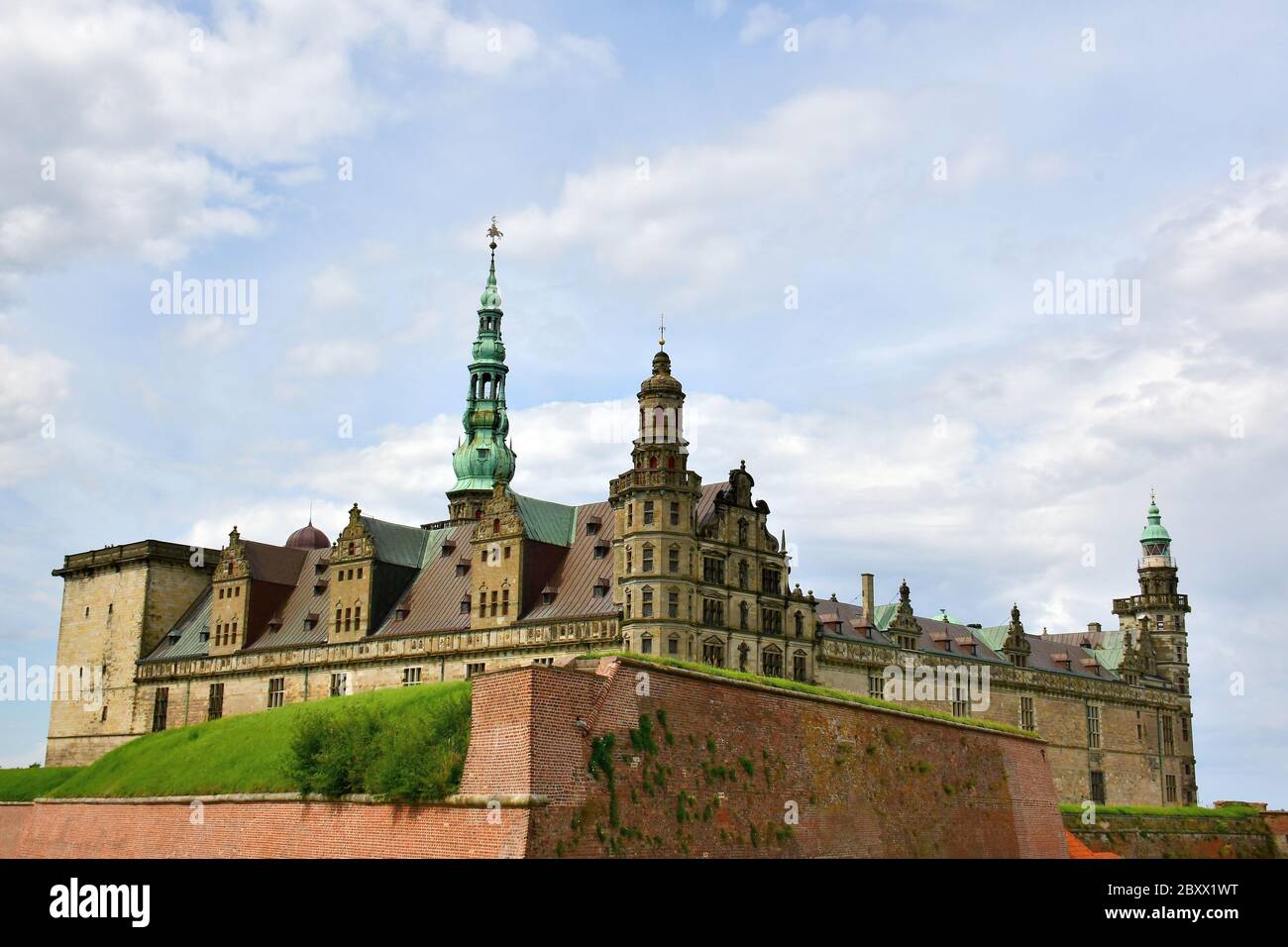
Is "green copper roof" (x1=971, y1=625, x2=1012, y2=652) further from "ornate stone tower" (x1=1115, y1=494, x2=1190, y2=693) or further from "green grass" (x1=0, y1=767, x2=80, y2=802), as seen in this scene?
"green grass" (x1=0, y1=767, x2=80, y2=802)

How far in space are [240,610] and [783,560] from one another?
32118 millimetres

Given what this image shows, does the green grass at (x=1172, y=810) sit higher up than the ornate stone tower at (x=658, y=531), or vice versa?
the ornate stone tower at (x=658, y=531)

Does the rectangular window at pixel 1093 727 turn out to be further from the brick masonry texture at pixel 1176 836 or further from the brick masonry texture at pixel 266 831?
the brick masonry texture at pixel 266 831

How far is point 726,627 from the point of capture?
2491 inches

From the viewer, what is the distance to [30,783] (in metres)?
58.9

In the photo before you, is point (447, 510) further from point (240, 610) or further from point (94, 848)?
point (94, 848)

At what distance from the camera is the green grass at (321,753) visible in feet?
114

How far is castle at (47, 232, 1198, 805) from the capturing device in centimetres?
6266

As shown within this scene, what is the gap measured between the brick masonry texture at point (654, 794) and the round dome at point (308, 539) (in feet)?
135

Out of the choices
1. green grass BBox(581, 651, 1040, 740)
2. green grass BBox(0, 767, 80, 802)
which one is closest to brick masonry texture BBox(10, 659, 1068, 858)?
green grass BBox(581, 651, 1040, 740)

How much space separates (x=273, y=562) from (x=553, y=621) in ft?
A: 81.5

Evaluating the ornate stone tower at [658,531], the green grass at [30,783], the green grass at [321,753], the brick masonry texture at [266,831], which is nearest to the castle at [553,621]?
the ornate stone tower at [658,531]

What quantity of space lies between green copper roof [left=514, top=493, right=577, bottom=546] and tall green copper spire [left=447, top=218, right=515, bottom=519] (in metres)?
27.2
